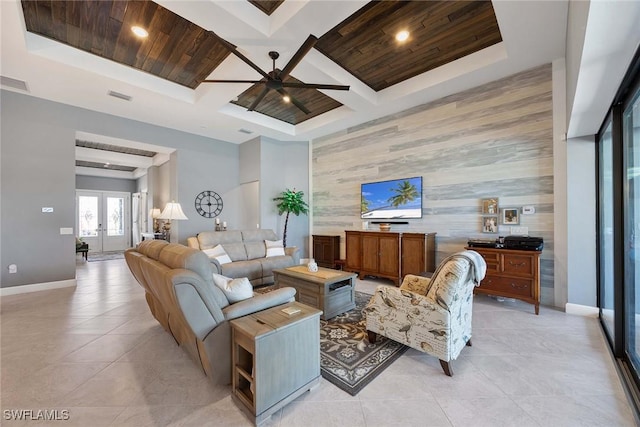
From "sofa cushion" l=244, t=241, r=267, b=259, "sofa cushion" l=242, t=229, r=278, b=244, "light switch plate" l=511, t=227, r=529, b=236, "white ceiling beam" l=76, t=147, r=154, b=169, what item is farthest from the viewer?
"white ceiling beam" l=76, t=147, r=154, b=169

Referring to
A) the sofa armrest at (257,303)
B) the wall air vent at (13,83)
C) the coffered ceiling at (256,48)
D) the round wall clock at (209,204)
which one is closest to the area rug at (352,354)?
the sofa armrest at (257,303)

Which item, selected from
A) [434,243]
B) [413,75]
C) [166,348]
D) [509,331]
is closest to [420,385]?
[509,331]

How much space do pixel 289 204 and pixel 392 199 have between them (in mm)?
2603

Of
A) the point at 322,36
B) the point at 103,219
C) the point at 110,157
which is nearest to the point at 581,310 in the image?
the point at 322,36

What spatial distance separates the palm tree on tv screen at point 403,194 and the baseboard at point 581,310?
8.48 feet

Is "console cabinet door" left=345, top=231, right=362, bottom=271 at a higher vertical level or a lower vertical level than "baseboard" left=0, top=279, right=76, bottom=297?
higher

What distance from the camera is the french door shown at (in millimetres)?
9445

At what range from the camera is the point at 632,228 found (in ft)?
7.18

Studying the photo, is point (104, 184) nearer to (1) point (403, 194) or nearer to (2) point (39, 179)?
(2) point (39, 179)

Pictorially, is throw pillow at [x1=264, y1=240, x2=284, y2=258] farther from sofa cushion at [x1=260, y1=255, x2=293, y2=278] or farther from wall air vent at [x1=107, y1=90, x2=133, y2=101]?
wall air vent at [x1=107, y1=90, x2=133, y2=101]

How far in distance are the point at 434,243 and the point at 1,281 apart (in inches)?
289

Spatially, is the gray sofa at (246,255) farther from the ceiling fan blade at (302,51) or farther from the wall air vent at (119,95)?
the ceiling fan blade at (302,51)

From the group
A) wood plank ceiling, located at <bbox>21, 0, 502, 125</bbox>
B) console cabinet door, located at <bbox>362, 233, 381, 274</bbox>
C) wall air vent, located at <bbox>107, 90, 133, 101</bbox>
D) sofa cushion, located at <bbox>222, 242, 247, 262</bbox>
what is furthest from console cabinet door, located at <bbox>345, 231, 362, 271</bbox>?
wall air vent, located at <bbox>107, 90, 133, 101</bbox>

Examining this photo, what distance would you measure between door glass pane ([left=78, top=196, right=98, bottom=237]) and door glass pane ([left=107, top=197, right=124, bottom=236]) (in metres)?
0.39
